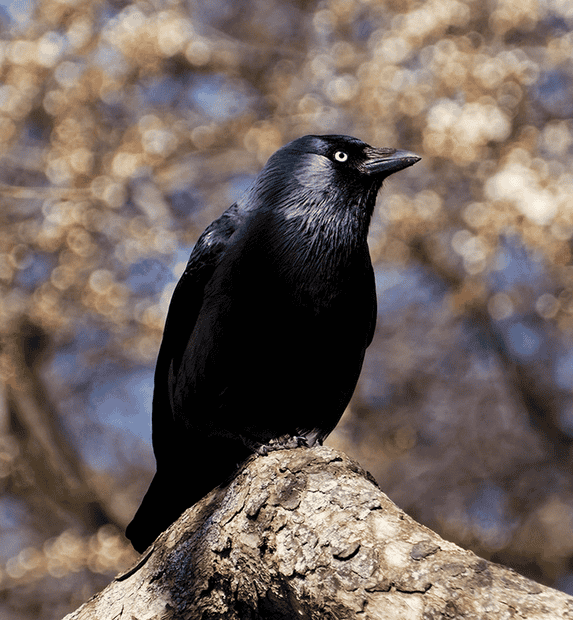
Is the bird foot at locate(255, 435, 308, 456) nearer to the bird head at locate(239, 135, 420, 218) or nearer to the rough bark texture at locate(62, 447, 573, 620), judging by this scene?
the rough bark texture at locate(62, 447, 573, 620)

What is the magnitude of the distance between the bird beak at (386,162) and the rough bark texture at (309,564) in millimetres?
1677

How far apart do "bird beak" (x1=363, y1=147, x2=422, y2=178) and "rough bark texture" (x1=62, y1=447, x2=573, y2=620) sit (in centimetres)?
168

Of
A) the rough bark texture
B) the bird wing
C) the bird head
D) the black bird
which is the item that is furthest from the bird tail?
the bird head


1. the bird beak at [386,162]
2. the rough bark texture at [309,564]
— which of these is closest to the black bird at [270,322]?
the bird beak at [386,162]

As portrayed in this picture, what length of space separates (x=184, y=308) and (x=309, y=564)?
1767 millimetres

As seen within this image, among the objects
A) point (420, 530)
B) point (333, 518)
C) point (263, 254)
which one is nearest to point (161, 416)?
point (263, 254)

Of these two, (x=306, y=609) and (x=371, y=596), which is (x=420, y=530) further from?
(x=306, y=609)

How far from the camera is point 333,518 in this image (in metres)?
2.00

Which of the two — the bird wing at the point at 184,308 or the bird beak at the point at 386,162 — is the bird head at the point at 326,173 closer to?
the bird beak at the point at 386,162

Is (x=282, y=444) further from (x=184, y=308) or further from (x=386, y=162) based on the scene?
(x=386, y=162)

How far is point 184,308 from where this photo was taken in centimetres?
335

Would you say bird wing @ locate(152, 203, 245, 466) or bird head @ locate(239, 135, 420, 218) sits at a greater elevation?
bird head @ locate(239, 135, 420, 218)

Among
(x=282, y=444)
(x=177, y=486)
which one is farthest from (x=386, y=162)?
(x=177, y=486)

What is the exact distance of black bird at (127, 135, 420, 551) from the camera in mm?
2828
